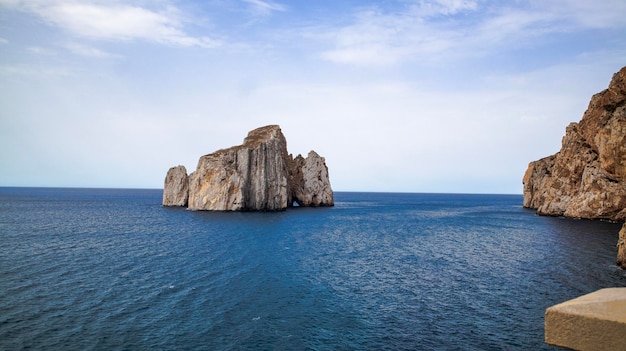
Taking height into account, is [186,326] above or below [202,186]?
below

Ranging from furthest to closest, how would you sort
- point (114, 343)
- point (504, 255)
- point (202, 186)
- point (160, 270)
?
point (202, 186)
point (504, 255)
point (160, 270)
point (114, 343)

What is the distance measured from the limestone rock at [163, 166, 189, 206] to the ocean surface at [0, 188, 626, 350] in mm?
58601

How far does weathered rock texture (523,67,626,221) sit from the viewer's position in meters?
57.5

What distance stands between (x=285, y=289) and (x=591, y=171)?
79853mm

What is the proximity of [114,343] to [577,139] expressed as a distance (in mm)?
105321

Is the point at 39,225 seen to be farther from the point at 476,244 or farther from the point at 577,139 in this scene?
the point at 577,139

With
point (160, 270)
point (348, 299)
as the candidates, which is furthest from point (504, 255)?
point (160, 270)

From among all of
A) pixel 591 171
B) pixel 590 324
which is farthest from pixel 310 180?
pixel 590 324

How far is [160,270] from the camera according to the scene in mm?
39438

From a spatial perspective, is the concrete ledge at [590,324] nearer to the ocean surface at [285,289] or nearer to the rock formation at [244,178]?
the ocean surface at [285,289]

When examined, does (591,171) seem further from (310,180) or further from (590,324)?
(590,324)

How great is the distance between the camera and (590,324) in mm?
5637

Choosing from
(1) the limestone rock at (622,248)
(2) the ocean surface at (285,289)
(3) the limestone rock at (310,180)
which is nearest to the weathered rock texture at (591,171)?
(1) the limestone rock at (622,248)

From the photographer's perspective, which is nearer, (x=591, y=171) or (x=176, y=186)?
(x=591, y=171)
